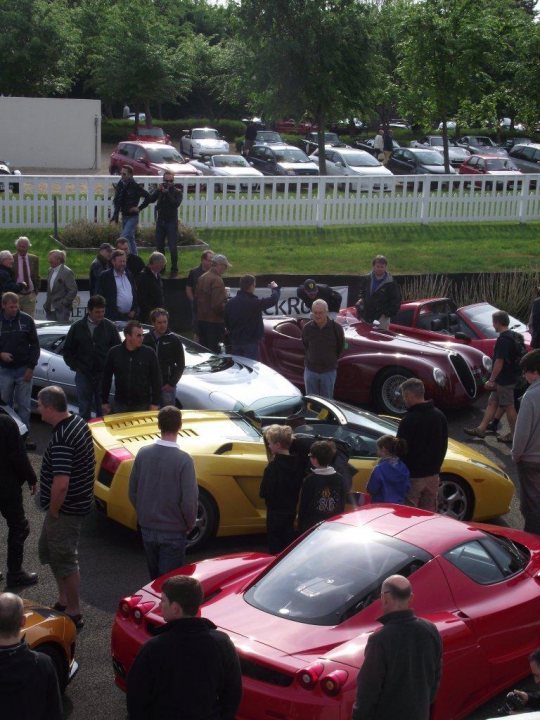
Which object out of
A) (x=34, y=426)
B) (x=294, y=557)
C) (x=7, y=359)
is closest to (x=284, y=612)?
(x=294, y=557)

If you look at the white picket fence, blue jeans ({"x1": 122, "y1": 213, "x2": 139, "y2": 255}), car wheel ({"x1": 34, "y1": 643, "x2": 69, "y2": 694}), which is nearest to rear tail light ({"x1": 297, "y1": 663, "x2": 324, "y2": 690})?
car wheel ({"x1": 34, "y1": 643, "x2": 69, "y2": 694})

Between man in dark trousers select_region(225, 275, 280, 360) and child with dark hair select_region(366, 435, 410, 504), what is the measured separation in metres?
5.11

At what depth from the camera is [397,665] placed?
4691 mm

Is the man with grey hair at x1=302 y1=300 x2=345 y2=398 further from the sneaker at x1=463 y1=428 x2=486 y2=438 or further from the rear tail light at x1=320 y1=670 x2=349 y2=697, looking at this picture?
the rear tail light at x1=320 y1=670 x2=349 y2=697

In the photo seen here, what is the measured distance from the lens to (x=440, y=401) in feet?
44.1

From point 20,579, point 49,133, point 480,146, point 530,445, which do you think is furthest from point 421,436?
point 480,146

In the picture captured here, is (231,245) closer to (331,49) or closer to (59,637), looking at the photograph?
(331,49)

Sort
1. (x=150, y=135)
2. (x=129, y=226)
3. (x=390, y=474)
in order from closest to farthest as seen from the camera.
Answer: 1. (x=390, y=474)
2. (x=129, y=226)
3. (x=150, y=135)

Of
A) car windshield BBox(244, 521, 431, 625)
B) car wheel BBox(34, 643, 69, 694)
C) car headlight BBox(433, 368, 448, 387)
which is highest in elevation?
car windshield BBox(244, 521, 431, 625)

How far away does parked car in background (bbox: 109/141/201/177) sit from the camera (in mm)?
32459

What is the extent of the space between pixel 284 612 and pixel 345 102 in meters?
25.9

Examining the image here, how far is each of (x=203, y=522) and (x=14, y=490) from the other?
67.6 inches

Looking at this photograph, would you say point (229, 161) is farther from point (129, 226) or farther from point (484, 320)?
point (484, 320)

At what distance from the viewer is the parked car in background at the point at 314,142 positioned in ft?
148
